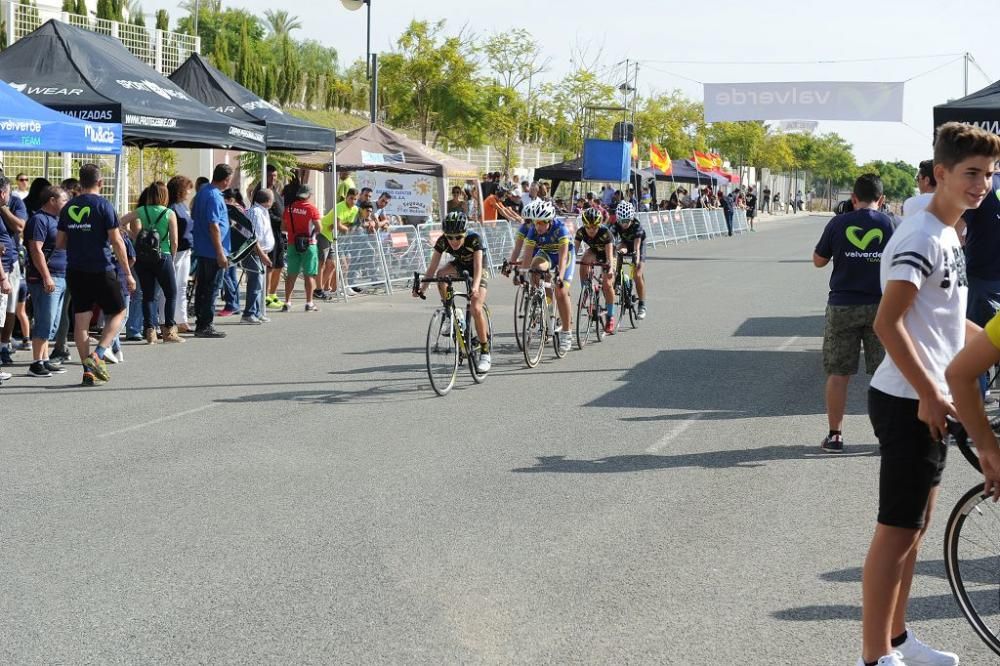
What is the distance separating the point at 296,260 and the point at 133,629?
44.3ft

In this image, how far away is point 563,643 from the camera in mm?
4688

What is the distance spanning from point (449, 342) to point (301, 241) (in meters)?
7.23

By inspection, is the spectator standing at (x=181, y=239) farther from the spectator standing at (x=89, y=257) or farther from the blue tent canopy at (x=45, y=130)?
the spectator standing at (x=89, y=257)

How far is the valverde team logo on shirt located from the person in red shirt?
6822 mm

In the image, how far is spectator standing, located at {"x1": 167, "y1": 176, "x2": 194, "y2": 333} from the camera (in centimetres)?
1431

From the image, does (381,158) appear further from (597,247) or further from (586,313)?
(586,313)

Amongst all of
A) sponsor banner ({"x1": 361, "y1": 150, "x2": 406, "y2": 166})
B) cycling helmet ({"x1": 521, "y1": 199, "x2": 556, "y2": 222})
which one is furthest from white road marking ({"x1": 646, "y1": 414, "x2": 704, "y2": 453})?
sponsor banner ({"x1": 361, "y1": 150, "x2": 406, "y2": 166})

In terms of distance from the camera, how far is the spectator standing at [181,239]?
1431 centimetres

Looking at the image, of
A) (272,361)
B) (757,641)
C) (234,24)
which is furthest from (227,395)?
(234,24)

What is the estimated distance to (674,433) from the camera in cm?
909

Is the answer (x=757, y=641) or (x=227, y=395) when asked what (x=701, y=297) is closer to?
(x=227, y=395)

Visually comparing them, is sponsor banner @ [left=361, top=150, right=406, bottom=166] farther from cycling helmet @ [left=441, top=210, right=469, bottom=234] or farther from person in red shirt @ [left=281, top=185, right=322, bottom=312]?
cycling helmet @ [left=441, top=210, right=469, bottom=234]

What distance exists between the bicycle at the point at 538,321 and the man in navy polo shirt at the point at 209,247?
4.06 metres

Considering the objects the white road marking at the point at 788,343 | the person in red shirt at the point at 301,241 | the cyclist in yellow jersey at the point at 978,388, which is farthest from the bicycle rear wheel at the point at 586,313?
the cyclist in yellow jersey at the point at 978,388
